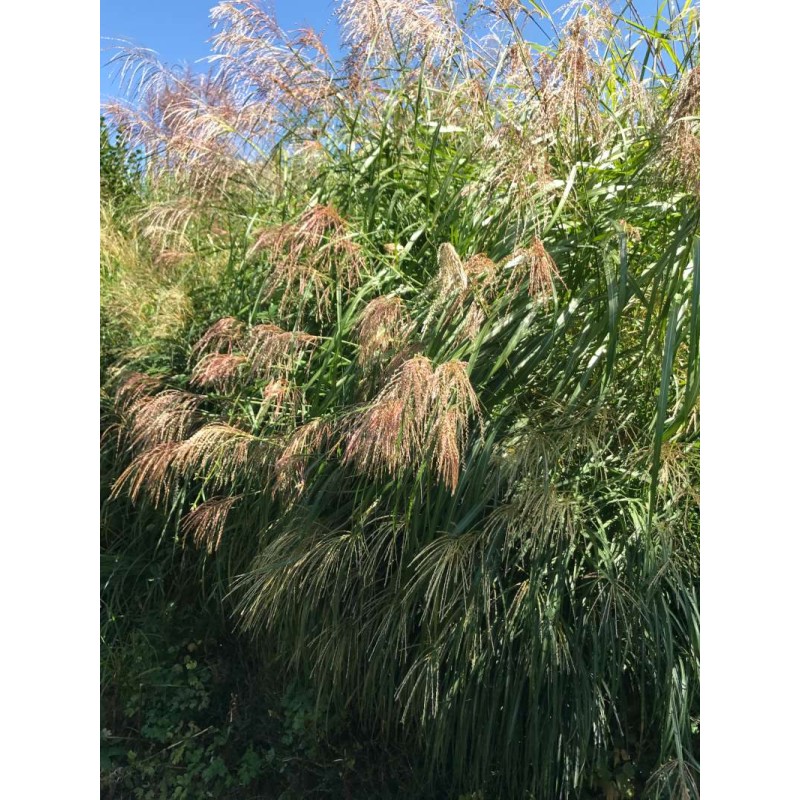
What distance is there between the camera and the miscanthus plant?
6.62ft

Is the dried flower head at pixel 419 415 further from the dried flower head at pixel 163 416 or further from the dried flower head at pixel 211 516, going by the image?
the dried flower head at pixel 163 416

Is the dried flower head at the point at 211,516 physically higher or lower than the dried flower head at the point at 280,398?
lower

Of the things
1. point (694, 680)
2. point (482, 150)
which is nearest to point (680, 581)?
point (694, 680)

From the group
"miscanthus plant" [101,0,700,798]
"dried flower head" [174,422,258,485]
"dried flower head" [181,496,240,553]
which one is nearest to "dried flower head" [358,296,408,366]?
"miscanthus plant" [101,0,700,798]

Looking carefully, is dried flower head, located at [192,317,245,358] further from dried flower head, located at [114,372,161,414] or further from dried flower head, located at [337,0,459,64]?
dried flower head, located at [337,0,459,64]

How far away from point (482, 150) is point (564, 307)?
517mm

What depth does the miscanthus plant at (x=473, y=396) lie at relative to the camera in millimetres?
2018

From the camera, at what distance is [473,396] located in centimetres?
184

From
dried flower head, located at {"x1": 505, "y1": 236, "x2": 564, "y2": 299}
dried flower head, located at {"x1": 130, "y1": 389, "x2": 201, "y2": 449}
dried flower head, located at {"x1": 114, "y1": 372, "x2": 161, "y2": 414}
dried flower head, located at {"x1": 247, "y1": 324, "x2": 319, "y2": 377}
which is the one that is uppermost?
dried flower head, located at {"x1": 505, "y1": 236, "x2": 564, "y2": 299}

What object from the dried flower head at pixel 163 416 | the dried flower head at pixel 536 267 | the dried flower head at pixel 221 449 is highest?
the dried flower head at pixel 536 267

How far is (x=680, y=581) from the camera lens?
77.9 inches

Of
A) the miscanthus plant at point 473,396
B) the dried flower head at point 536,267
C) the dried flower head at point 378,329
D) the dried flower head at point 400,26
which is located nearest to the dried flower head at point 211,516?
the miscanthus plant at point 473,396

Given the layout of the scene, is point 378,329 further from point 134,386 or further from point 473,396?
point 134,386
